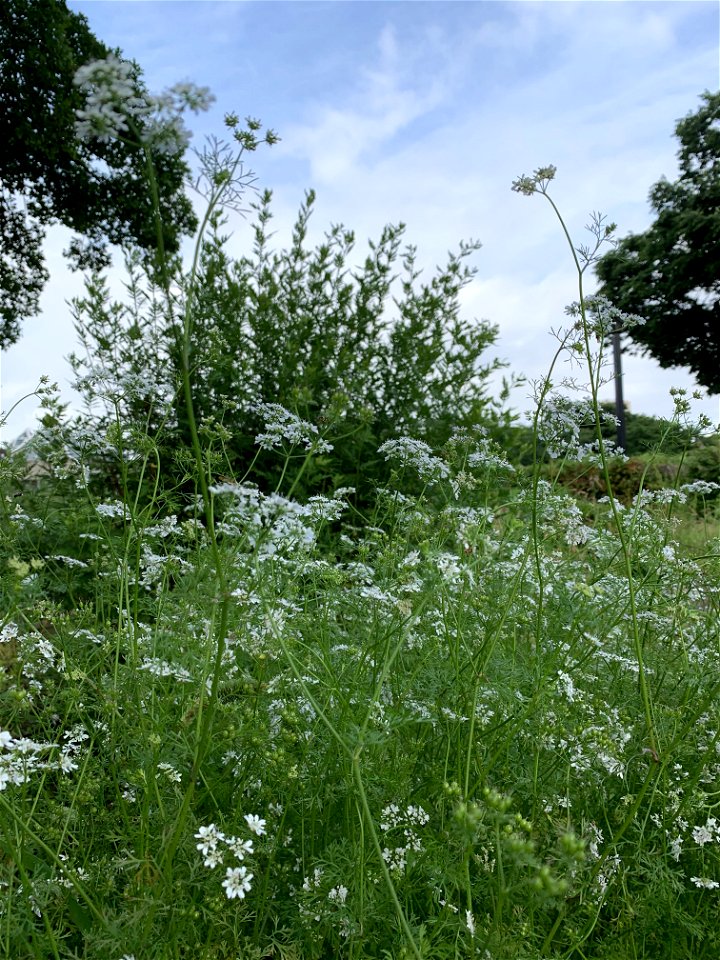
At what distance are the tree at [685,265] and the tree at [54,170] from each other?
78.8 feet

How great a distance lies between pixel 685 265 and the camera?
32031 mm

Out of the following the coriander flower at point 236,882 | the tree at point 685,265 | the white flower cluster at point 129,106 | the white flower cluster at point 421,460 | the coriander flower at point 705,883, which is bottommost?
the coriander flower at point 705,883

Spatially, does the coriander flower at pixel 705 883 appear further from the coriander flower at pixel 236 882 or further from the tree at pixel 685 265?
the tree at pixel 685 265

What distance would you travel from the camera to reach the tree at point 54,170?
10.7 metres

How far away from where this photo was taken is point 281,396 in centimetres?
699

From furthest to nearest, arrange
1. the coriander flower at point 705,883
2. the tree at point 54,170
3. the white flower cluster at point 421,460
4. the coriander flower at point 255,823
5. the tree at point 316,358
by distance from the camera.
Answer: the tree at point 54,170 < the tree at point 316,358 < the white flower cluster at point 421,460 < the coriander flower at point 705,883 < the coriander flower at point 255,823

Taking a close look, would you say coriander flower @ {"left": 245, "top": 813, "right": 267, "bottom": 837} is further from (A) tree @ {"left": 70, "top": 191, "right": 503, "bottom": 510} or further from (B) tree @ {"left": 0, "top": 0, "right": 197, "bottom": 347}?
(B) tree @ {"left": 0, "top": 0, "right": 197, "bottom": 347}

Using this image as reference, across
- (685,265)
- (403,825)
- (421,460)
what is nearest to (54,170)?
(421,460)

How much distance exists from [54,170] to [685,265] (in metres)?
27.7

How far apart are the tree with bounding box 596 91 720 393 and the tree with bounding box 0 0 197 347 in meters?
24.0

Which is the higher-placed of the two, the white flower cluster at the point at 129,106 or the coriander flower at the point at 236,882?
the white flower cluster at the point at 129,106

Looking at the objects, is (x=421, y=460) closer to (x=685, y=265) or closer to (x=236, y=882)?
(x=236, y=882)

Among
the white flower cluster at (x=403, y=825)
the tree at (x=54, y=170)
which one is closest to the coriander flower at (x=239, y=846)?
the white flower cluster at (x=403, y=825)

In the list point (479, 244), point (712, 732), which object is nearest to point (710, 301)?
point (479, 244)
